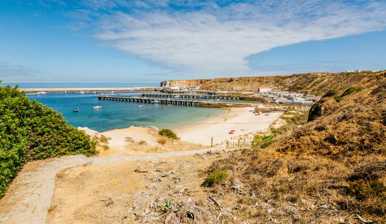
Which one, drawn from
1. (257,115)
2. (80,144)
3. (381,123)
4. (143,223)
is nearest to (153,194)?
(143,223)

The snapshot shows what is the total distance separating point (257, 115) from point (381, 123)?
42881mm

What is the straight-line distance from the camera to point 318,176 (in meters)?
8.41

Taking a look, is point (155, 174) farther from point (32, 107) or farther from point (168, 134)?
point (168, 134)

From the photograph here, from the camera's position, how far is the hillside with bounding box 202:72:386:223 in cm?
680

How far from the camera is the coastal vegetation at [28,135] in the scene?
35.4ft

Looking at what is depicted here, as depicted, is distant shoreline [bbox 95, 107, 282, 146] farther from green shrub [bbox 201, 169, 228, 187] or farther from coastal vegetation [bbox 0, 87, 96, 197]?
green shrub [bbox 201, 169, 228, 187]

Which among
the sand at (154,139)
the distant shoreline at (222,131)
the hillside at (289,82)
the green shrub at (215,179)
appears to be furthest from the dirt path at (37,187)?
the hillside at (289,82)

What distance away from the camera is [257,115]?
5275 centimetres

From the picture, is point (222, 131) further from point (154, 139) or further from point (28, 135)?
point (28, 135)

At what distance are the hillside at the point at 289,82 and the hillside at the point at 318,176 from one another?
80072mm

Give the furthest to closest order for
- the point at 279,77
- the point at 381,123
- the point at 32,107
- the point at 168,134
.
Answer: the point at 279,77 → the point at 168,134 → the point at 32,107 → the point at 381,123

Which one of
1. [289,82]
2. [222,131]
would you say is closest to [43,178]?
[222,131]

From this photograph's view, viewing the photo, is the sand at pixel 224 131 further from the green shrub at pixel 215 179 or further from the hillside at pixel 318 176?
the green shrub at pixel 215 179

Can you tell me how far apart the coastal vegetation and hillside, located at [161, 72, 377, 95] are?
8452 cm
